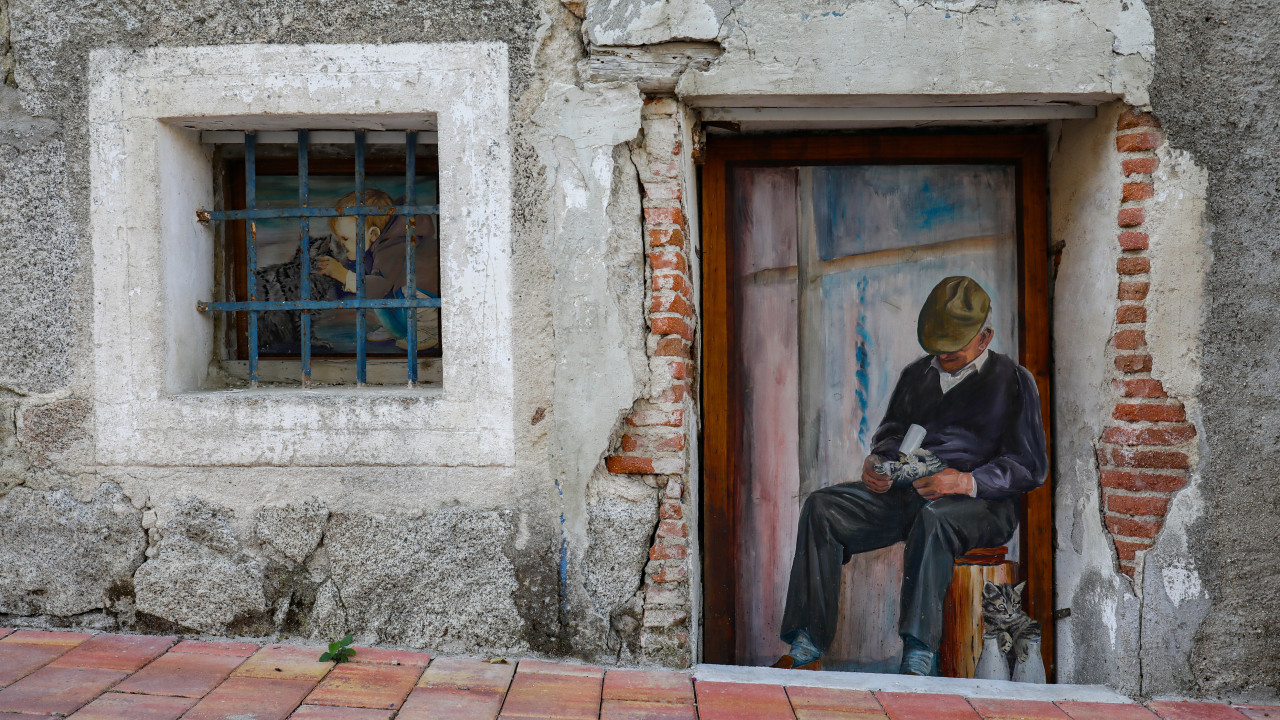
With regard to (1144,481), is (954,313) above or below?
above

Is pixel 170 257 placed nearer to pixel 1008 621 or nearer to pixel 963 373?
pixel 963 373

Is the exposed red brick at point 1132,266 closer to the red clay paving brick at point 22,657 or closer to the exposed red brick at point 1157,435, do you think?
the exposed red brick at point 1157,435

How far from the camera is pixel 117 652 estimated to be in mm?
2453

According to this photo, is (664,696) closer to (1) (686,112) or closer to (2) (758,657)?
(2) (758,657)

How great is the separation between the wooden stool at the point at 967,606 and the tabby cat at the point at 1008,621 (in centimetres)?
2

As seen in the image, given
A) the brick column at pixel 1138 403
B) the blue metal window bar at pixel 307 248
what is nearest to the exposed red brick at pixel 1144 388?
the brick column at pixel 1138 403

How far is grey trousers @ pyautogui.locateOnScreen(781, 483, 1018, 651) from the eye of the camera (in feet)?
9.37

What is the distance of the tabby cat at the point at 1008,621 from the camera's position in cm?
284

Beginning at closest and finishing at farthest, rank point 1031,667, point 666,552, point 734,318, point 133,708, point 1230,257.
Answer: point 133,708 → point 1230,257 → point 666,552 → point 1031,667 → point 734,318

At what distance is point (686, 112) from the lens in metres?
2.55

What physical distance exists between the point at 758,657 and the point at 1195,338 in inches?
73.7

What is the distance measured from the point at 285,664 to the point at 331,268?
146cm

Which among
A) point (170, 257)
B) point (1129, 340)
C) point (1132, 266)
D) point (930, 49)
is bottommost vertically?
point (1129, 340)

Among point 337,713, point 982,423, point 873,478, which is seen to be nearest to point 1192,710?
point 982,423
